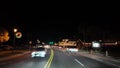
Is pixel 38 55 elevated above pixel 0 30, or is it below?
below

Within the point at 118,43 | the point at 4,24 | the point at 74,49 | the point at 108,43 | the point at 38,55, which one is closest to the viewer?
the point at 38,55

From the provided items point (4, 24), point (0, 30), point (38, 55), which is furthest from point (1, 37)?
point (38, 55)

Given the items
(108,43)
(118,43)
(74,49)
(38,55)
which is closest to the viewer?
(38,55)

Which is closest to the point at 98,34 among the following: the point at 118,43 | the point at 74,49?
the point at 74,49

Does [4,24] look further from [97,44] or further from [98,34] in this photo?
[97,44]

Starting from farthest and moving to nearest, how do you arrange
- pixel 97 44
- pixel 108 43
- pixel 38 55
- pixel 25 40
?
pixel 25 40, pixel 108 43, pixel 97 44, pixel 38 55

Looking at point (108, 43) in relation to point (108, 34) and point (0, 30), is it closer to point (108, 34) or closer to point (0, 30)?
point (108, 34)

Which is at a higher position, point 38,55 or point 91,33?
point 91,33

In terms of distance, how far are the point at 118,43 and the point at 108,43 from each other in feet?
41.6

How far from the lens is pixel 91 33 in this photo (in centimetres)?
9038

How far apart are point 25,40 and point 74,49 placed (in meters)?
77.2

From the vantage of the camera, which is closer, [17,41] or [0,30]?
[0,30]

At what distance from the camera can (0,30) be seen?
285 feet

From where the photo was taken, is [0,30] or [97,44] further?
[0,30]
